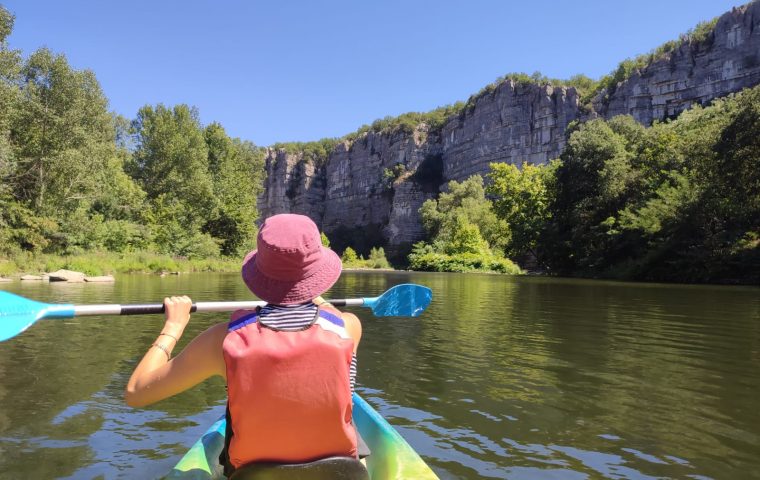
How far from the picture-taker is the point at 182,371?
1.85 m

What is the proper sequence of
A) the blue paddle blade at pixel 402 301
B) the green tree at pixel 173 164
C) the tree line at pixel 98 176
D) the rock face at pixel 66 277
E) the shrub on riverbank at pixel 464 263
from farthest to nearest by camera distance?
the shrub on riverbank at pixel 464 263
the green tree at pixel 173 164
the tree line at pixel 98 176
the rock face at pixel 66 277
the blue paddle blade at pixel 402 301

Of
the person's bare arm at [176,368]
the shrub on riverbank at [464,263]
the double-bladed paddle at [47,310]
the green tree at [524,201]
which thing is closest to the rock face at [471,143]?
the green tree at [524,201]

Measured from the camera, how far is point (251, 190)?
49562 mm

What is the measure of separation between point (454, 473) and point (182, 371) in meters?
2.26

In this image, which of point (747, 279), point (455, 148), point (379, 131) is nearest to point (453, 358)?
point (747, 279)

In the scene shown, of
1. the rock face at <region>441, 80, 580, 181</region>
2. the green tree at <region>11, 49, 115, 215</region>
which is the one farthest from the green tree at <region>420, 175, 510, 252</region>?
the green tree at <region>11, 49, 115, 215</region>

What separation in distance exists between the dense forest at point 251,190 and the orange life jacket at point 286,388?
73.7 feet

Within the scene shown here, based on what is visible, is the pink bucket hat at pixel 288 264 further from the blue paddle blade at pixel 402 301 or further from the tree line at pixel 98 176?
the tree line at pixel 98 176

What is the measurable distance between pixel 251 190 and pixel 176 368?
4922 cm

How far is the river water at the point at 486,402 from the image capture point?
3.65m

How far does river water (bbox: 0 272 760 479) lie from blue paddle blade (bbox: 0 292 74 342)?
42.6 inches

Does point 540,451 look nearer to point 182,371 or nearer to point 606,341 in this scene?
point 182,371

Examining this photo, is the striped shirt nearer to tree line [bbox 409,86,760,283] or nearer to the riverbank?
the riverbank

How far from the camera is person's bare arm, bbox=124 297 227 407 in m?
1.83
